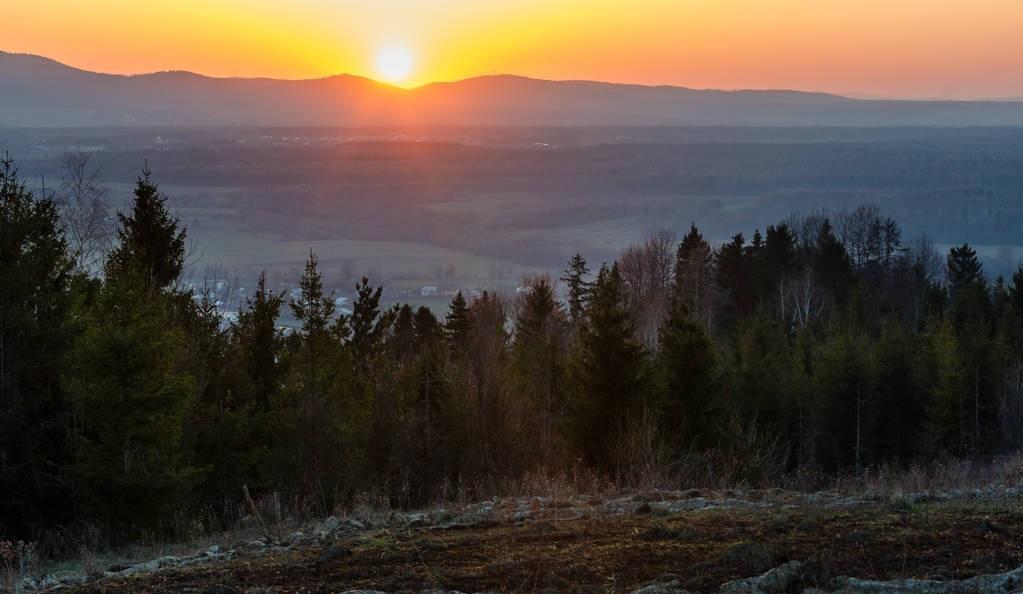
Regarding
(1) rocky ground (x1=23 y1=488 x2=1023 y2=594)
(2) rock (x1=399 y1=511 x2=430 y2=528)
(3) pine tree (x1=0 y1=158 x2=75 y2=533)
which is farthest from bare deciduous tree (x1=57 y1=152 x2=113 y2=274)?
(1) rocky ground (x1=23 y1=488 x2=1023 y2=594)

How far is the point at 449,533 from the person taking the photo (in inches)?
401

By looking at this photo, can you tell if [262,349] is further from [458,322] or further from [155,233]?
[458,322]

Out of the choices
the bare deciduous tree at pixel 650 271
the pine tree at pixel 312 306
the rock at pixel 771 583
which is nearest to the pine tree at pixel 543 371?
the pine tree at pixel 312 306

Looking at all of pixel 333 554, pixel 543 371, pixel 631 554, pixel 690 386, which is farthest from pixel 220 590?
pixel 543 371

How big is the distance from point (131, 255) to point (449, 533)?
1384 centimetres

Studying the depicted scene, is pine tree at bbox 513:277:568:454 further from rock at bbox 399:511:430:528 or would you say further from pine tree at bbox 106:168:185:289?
rock at bbox 399:511:430:528

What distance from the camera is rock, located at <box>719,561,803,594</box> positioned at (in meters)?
7.52

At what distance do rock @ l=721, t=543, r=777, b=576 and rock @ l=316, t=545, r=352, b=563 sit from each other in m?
3.36

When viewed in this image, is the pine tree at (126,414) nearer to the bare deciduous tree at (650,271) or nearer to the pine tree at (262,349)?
the pine tree at (262,349)

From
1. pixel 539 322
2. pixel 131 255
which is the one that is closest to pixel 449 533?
pixel 131 255

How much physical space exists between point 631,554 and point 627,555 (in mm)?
50

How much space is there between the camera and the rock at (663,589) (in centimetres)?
750

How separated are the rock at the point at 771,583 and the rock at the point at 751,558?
260mm

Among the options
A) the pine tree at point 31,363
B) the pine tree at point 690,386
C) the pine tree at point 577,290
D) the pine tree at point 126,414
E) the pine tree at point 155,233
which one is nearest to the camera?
the pine tree at point 126,414
